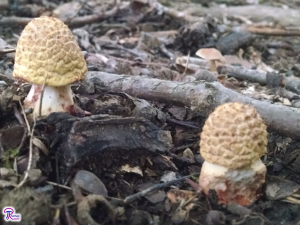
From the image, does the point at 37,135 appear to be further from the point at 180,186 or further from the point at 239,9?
the point at 239,9

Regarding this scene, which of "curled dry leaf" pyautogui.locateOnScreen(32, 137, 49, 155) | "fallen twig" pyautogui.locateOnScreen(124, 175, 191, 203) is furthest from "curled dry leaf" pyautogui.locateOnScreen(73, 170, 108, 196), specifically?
"curled dry leaf" pyautogui.locateOnScreen(32, 137, 49, 155)

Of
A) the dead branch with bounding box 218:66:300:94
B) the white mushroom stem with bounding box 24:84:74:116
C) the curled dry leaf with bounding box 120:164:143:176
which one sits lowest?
the dead branch with bounding box 218:66:300:94

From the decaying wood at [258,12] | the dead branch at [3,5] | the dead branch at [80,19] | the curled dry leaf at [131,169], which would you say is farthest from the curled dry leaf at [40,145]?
the decaying wood at [258,12]

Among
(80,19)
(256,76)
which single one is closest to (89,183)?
(256,76)

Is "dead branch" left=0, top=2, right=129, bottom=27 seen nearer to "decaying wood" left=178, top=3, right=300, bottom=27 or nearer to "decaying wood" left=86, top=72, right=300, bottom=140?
"decaying wood" left=178, top=3, right=300, bottom=27

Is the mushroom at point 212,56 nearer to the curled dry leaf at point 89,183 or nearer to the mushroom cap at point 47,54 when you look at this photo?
the mushroom cap at point 47,54

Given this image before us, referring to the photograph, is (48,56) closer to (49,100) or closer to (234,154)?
(49,100)
